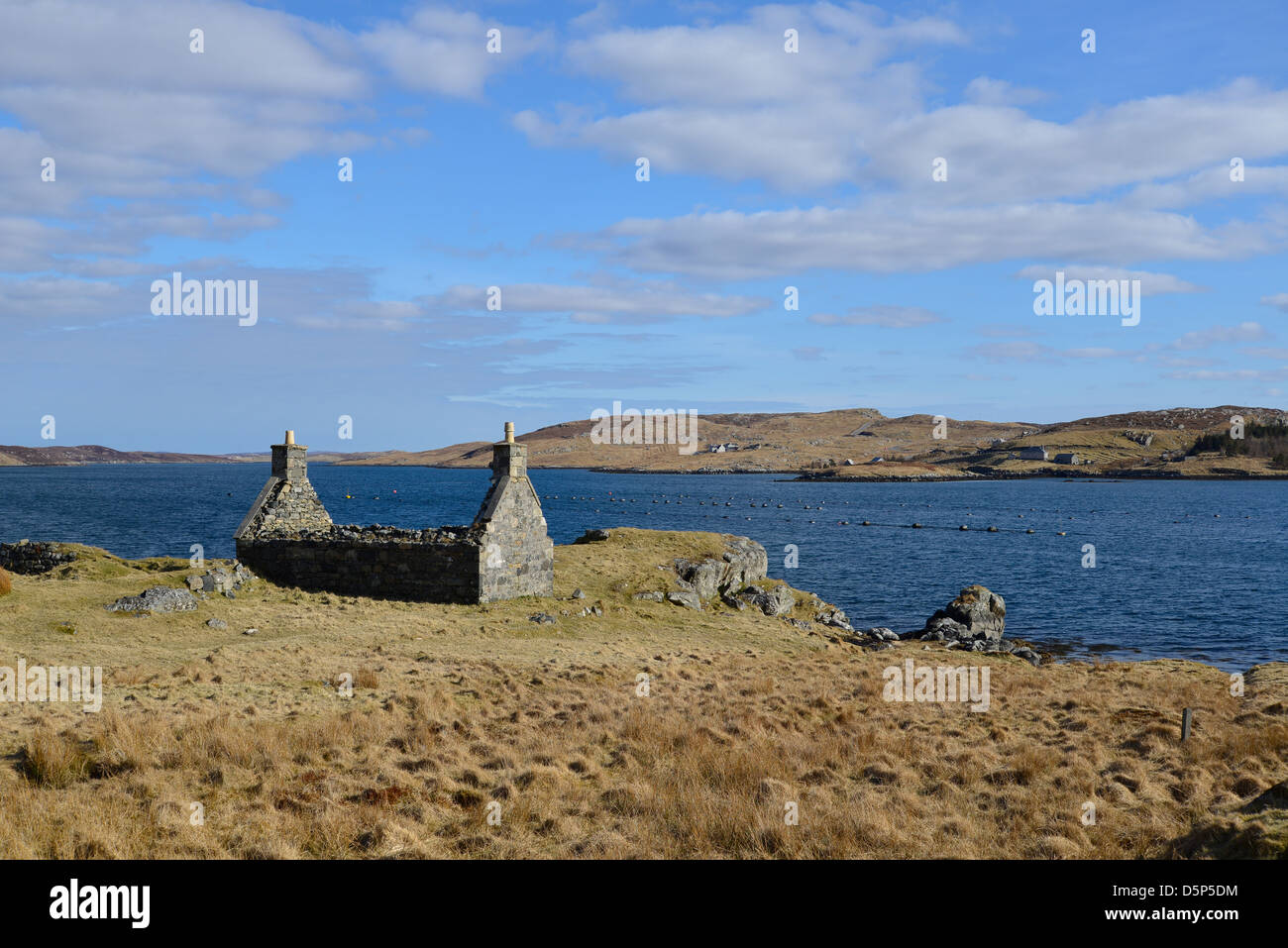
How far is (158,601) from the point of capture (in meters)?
25.2

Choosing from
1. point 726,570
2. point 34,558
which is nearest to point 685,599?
point 726,570

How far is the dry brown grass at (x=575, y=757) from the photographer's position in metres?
10.4

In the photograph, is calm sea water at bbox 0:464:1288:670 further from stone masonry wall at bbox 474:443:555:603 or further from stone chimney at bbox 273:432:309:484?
stone chimney at bbox 273:432:309:484

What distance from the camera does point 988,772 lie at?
13797 mm

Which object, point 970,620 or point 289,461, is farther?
point 970,620

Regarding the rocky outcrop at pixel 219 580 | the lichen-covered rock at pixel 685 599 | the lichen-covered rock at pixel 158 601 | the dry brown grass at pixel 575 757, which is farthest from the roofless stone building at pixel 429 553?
the lichen-covered rock at pixel 685 599

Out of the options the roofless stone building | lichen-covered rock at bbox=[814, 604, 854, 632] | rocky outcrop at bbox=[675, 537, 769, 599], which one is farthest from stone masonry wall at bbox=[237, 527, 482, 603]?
lichen-covered rock at bbox=[814, 604, 854, 632]

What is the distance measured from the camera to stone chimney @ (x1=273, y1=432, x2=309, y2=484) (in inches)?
1261

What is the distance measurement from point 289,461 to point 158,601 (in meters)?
8.22

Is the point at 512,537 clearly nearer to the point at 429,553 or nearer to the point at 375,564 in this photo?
the point at 429,553

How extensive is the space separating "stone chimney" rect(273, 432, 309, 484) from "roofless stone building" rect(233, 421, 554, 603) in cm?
85

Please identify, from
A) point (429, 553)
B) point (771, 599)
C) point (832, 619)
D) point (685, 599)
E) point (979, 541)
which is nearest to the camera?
point (429, 553)

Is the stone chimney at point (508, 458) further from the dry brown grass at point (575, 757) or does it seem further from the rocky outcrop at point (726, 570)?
the rocky outcrop at point (726, 570)

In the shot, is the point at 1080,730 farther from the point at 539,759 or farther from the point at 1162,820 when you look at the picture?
the point at 539,759
